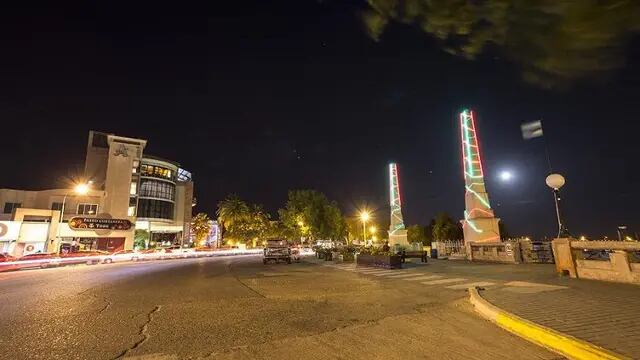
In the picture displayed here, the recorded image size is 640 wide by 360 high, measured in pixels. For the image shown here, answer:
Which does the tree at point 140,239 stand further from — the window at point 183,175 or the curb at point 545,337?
the curb at point 545,337

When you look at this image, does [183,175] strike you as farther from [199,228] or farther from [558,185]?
[558,185]

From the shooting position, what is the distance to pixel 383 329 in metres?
6.40

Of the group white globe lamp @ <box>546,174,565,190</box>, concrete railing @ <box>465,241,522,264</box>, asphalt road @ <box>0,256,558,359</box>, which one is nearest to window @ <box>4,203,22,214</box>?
asphalt road @ <box>0,256,558,359</box>

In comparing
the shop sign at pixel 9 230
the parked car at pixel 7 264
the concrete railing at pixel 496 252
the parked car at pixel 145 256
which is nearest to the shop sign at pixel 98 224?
the shop sign at pixel 9 230

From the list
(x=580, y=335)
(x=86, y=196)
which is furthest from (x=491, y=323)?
(x=86, y=196)

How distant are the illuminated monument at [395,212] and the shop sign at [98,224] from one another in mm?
43875

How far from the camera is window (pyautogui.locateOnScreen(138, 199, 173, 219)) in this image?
7144 cm

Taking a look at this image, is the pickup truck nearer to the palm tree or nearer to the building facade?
the building facade

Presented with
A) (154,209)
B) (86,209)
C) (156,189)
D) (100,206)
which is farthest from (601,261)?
(156,189)

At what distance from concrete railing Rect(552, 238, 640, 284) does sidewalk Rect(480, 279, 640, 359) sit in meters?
0.67

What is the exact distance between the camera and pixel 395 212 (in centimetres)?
5169

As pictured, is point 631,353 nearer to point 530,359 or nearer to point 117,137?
point 530,359

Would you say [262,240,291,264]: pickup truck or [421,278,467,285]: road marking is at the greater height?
[262,240,291,264]: pickup truck

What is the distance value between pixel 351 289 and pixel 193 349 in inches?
299
